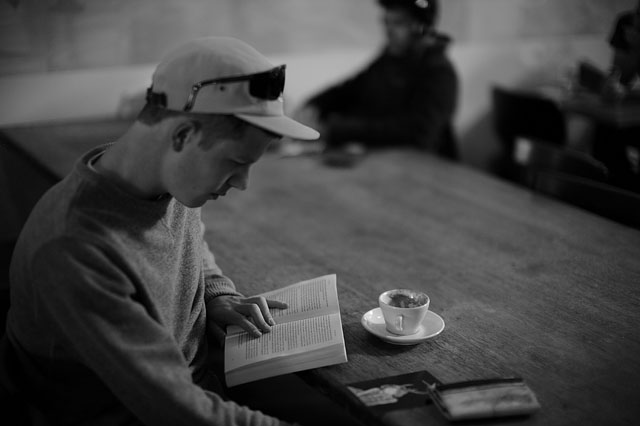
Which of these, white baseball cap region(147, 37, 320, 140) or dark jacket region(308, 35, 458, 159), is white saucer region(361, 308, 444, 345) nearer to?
white baseball cap region(147, 37, 320, 140)

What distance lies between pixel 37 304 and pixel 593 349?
96cm

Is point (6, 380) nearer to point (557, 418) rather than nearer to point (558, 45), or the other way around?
point (557, 418)

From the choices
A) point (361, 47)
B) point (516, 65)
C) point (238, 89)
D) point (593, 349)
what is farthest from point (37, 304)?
point (516, 65)

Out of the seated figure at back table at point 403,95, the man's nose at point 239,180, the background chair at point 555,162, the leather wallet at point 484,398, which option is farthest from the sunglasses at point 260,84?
the seated figure at back table at point 403,95

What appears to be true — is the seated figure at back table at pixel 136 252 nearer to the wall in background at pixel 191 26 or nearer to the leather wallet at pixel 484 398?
the leather wallet at pixel 484 398

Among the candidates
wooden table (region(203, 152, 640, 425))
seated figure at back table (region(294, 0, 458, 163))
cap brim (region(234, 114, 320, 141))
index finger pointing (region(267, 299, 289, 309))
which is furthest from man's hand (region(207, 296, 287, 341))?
seated figure at back table (region(294, 0, 458, 163))

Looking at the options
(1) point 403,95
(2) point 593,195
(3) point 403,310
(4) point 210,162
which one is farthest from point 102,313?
(1) point 403,95

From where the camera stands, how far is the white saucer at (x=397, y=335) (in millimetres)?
1229

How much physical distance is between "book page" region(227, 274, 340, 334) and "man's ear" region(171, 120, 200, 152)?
0.43 meters

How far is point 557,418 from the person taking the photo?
3.29 ft

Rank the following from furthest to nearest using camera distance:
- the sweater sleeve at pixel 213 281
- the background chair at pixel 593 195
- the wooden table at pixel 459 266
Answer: the background chair at pixel 593 195 → the sweater sleeve at pixel 213 281 → the wooden table at pixel 459 266

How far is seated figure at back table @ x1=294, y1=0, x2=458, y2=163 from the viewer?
9.60ft

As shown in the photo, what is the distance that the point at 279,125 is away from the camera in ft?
3.60

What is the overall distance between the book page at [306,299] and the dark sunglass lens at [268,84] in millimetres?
454
